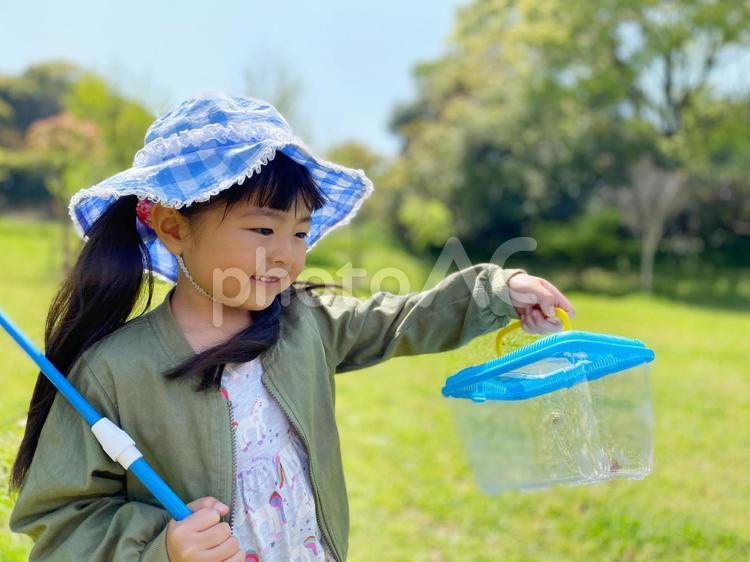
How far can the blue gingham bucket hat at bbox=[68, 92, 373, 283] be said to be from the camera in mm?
1281

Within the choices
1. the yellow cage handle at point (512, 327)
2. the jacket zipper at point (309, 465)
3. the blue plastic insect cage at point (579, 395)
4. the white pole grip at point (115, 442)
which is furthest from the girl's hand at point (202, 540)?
the yellow cage handle at point (512, 327)

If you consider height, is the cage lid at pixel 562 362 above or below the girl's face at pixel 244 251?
below

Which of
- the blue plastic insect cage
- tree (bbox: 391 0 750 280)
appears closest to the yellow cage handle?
the blue plastic insect cage

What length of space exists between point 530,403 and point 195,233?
0.82m

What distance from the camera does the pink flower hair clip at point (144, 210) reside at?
1.42m

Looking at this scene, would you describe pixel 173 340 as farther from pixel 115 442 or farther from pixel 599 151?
pixel 599 151

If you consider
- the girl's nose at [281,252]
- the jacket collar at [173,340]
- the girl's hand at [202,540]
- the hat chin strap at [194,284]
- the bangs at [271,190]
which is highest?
the bangs at [271,190]

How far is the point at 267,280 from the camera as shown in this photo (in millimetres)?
1360

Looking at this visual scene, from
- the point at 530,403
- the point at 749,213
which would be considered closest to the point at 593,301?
the point at 749,213

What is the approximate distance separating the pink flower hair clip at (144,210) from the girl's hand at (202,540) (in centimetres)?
58

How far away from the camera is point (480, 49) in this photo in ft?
69.7

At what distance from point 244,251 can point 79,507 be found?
1.70 ft

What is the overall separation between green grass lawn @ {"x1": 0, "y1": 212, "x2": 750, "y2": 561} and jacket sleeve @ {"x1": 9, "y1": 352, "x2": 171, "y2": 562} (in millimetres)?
Answer: 510

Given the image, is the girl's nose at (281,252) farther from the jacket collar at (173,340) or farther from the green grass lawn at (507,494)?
the green grass lawn at (507,494)
